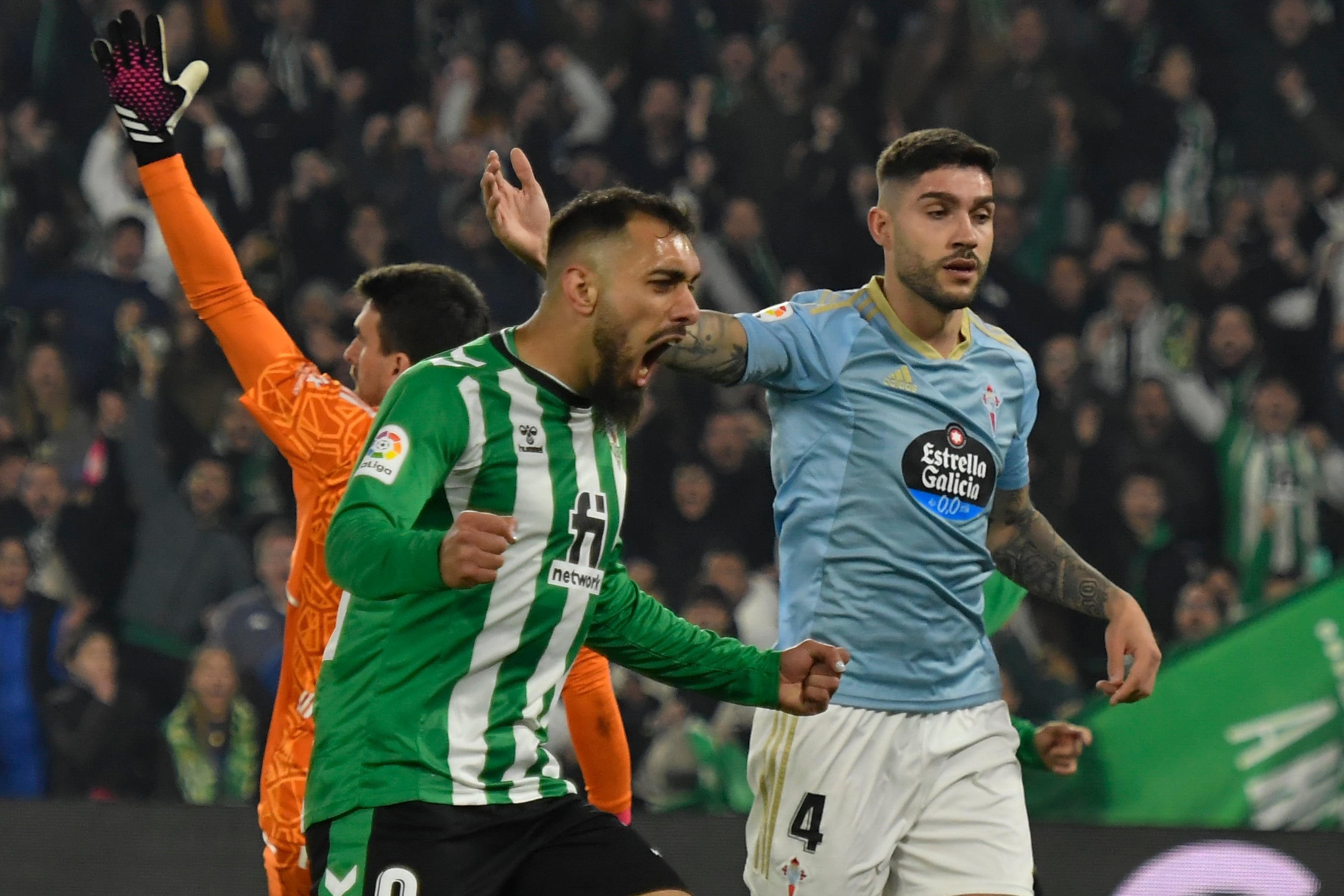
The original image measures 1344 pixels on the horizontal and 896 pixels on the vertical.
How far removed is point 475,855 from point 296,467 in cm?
106

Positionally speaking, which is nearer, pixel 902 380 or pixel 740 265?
pixel 902 380

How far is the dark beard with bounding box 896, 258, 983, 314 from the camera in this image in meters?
3.73

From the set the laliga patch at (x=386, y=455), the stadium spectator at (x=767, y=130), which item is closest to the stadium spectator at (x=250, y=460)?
the stadium spectator at (x=767, y=130)

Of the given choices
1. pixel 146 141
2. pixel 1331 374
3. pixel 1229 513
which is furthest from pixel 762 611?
pixel 146 141

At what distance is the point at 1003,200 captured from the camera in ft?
27.9

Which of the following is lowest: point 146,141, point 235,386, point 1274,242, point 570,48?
point 146,141

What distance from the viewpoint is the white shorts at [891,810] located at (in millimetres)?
3562

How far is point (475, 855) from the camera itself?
2.81 m

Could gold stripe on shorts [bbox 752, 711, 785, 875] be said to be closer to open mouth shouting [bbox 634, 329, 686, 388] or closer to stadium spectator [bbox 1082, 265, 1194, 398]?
open mouth shouting [bbox 634, 329, 686, 388]

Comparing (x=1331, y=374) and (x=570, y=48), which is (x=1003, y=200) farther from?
(x=570, y=48)

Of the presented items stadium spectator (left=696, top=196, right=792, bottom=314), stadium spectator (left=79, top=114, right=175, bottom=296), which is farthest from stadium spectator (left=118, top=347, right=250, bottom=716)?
stadium spectator (left=696, top=196, right=792, bottom=314)

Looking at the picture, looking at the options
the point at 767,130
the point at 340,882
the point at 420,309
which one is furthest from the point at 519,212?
the point at 767,130

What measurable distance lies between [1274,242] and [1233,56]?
52.1 inches

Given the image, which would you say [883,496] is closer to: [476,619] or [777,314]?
[777,314]
